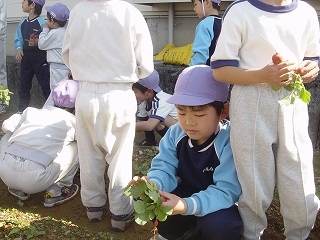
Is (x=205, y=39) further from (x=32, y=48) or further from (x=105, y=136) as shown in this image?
(x=32, y=48)

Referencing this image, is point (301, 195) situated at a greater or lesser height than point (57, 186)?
greater

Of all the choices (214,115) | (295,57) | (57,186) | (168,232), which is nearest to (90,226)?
(57,186)

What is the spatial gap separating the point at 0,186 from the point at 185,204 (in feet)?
8.21

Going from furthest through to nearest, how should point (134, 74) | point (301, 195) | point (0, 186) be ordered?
point (0, 186) → point (134, 74) → point (301, 195)

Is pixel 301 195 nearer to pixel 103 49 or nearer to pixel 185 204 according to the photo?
pixel 185 204

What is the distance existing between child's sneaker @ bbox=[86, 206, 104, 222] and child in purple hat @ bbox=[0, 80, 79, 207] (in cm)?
49

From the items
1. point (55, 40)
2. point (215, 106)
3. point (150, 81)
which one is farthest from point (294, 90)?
point (55, 40)

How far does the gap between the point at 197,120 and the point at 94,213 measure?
4.58 feet

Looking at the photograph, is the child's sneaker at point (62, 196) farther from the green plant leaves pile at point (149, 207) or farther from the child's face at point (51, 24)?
the child's face at point (51, 24)

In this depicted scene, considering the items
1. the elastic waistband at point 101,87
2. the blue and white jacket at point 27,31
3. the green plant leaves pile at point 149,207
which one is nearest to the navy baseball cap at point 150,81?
the elastic waistband at point 101,87

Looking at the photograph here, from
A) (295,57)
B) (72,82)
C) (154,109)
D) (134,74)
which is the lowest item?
(154,109)

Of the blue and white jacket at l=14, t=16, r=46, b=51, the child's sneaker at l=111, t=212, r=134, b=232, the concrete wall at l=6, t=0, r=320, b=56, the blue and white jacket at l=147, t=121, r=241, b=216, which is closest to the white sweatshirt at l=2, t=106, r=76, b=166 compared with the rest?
the child's sneaker at l=111, t=212, r=134, b=232

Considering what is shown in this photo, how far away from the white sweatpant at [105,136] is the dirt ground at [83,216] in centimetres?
19

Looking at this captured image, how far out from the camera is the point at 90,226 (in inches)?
138
